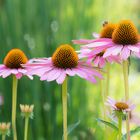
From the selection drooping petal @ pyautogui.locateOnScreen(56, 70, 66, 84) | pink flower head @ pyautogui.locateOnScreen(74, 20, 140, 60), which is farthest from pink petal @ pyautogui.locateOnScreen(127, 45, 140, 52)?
drooping petal @ pyautogui.locateOnScreen(56, 70, 66, 84)

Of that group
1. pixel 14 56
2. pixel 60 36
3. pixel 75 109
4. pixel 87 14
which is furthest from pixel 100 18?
pixel 14 56

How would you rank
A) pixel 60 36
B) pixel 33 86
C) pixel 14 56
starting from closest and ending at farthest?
pixel 14 56 < pixel 33 86 < pixel 60 36

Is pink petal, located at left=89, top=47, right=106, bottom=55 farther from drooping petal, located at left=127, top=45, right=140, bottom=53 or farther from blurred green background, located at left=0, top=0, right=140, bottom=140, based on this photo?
blurred green background, located at left=0, top=0, right=140, bottom=140

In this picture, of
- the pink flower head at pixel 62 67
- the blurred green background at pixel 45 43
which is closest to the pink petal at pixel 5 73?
the pink flower head at pixel 62 67

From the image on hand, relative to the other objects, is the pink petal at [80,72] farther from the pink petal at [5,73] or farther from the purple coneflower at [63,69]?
the pink petal at [5,73]

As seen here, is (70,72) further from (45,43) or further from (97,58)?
(45,43)

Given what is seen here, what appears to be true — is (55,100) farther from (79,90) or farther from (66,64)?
(66,64)
